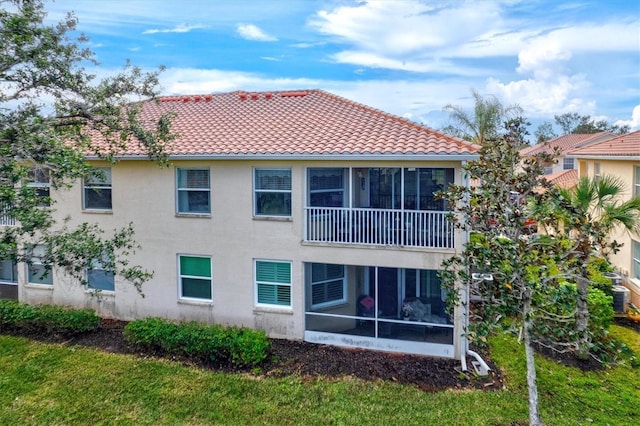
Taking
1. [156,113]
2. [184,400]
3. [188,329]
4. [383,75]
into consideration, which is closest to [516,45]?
[383,75]

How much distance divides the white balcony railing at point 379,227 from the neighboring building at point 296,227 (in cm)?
3

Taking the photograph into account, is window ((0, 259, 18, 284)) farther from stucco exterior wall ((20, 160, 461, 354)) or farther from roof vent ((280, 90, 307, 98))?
roof vent ((280, 90, 307, 98))

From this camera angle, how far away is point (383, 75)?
2275cm

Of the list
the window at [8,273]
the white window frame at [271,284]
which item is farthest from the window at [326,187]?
the window at [8,273]

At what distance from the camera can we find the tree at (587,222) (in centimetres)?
770

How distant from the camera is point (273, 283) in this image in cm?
1375

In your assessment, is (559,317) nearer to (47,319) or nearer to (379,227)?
(379,227)

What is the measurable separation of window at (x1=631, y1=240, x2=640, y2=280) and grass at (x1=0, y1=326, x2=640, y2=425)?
6.44 metres

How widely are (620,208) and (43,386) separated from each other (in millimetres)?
17691

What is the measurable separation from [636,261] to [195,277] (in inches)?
661

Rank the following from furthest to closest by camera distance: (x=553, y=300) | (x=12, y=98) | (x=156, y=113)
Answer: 1. (x=156, y=113)
2. (x=12, y=98)
3. (x=553, y=300)

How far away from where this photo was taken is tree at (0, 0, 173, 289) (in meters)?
8.49

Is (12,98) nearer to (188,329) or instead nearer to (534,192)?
(188,329)

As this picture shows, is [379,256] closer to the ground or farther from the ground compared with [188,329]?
farther from the ground
